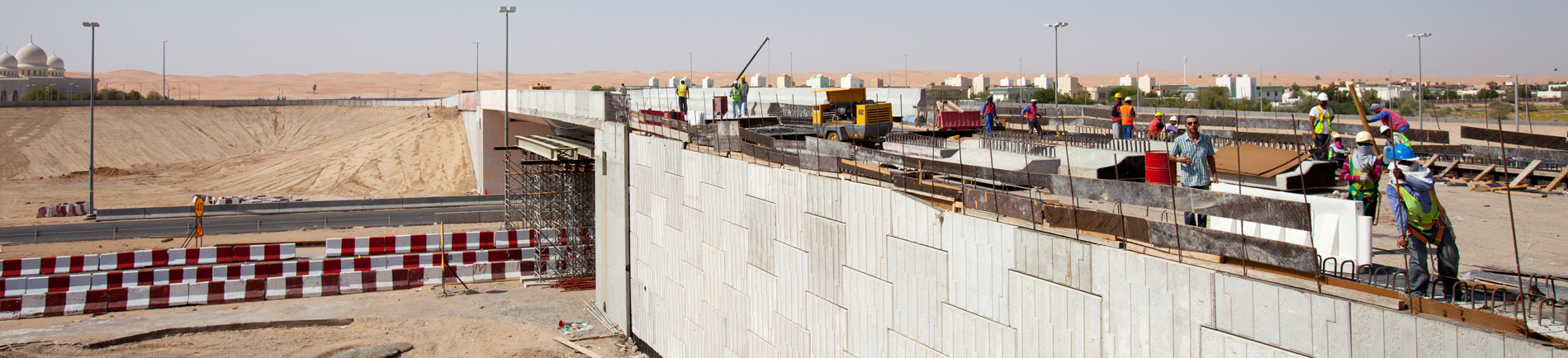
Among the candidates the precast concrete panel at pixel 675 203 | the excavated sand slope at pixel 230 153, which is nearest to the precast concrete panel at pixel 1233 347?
the precast concrete panel at pixel 675 203

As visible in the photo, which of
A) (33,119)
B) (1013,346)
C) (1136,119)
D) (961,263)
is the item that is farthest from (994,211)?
(33,119)

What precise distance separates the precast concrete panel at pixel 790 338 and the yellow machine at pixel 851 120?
6364 millimetres

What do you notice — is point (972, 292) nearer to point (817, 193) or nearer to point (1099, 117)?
point (817, 193)

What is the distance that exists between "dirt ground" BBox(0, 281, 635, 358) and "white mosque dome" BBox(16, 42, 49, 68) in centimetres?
12525

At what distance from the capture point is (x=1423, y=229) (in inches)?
291

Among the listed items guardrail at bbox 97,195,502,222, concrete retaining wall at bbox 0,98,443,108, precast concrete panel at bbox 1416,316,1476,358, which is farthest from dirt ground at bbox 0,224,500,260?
concrete retaining wall at bbox 0,98,443,108

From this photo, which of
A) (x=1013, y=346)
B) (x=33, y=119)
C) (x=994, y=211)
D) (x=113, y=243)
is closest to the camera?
(x=1013, y=346)

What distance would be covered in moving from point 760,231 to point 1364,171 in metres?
7.92

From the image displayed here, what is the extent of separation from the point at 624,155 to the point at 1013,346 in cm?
1275

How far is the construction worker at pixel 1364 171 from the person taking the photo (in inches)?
351

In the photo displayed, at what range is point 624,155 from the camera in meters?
20.4

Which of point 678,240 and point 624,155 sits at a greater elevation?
point 624,155

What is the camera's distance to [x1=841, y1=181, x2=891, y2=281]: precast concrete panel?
36.9 ft

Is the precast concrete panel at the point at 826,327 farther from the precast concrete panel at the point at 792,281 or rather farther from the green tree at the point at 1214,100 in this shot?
the green tree at the point at 1214,100
